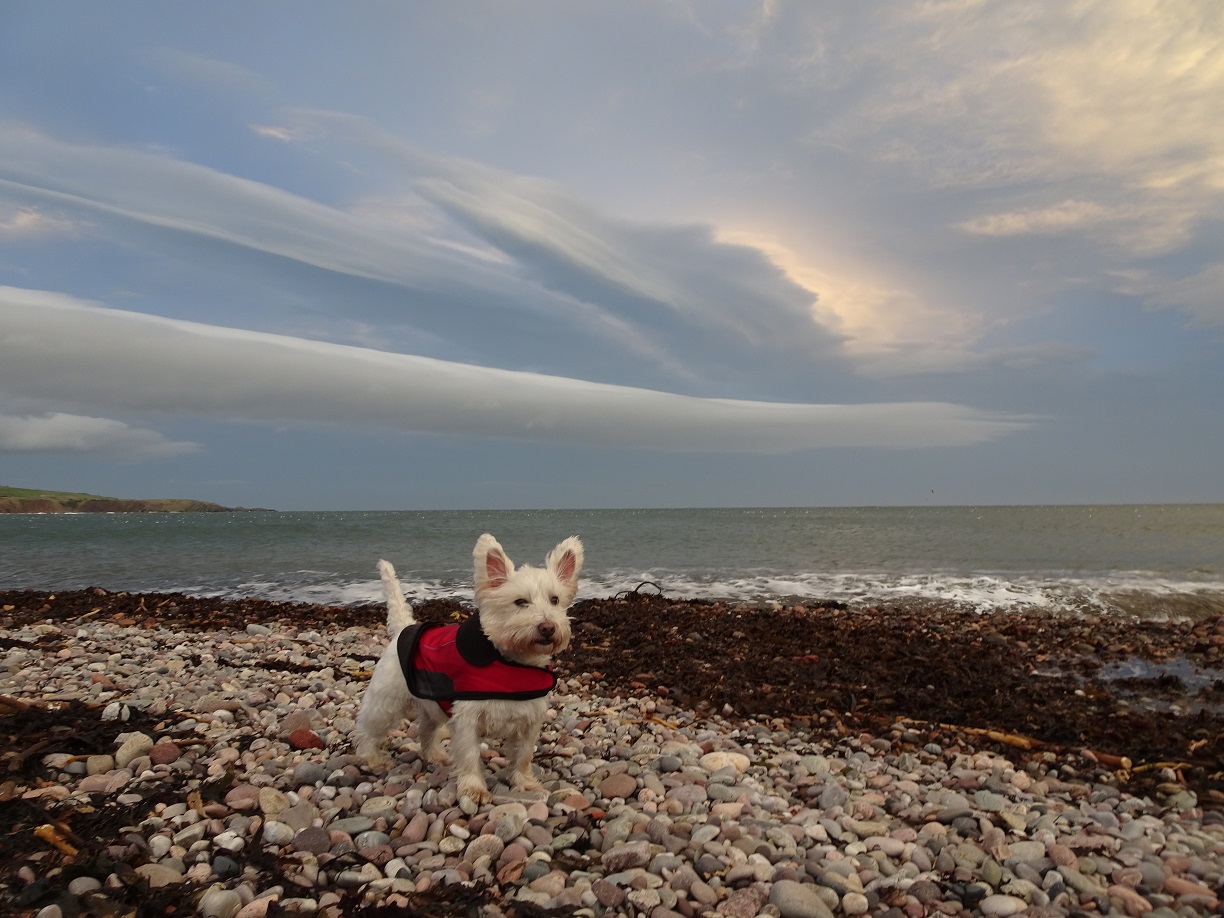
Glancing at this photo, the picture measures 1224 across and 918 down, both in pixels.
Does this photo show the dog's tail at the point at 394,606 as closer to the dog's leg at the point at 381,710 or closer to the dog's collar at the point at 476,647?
the dog's leg at the point at 381,710

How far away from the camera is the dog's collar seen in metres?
5.37

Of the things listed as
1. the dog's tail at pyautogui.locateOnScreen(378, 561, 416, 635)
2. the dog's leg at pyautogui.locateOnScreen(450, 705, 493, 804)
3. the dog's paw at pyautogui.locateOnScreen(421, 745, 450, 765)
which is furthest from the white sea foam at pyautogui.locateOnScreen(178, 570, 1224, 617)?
the dog's leg at pyautogui.locateOnScreen(450, 705, 493, 804)

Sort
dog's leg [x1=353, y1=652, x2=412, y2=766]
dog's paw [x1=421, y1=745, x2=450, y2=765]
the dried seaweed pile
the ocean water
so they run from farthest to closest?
the ocean water < the dried seaweed pile < dog's paw [x1=421, y1=745, x2=450, y2=765] < dog's leg [x1=353, y1=652, x2=412, y2=766]

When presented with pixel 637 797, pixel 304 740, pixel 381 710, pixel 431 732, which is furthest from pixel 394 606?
pixel 637 797

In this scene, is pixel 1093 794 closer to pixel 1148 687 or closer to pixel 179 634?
pixel 1148 687

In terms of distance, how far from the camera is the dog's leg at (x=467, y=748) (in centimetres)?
527

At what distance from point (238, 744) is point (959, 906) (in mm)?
5363

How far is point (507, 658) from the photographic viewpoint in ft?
17.7

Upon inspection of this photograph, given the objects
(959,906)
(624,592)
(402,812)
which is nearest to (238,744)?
(402,812)

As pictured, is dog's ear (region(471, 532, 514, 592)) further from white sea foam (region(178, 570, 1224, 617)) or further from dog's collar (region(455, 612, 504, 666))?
white sea foam (region(178, 570, 1224, 617))

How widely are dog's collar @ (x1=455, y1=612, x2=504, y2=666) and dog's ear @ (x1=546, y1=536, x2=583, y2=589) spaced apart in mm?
701

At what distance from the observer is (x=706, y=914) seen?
12.9ft

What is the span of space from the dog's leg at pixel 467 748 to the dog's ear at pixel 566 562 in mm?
1201

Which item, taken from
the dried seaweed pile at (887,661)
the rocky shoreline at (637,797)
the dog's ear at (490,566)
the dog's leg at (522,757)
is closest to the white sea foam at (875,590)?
the dried seaweed pile at (887,661)
